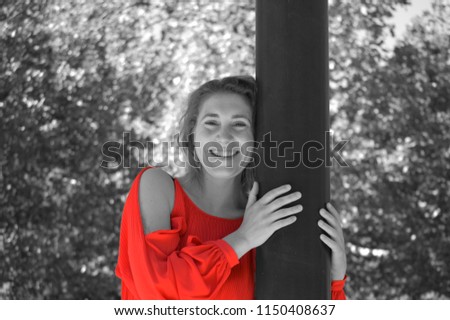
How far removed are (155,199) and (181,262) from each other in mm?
329

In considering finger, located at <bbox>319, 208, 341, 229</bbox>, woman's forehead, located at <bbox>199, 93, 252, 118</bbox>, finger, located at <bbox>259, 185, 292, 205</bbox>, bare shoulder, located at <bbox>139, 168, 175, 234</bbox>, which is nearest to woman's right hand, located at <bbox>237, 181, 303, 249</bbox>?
finger, located at <bbox>259, 185, 292, 205</bbox>

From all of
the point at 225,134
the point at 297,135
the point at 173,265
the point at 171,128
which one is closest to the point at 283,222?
the point at 297,135

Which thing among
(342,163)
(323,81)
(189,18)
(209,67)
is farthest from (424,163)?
(323,81)

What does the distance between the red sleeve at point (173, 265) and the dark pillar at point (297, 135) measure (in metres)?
0.15

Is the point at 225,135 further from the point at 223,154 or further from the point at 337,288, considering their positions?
the point at 337,288

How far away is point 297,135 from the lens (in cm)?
214

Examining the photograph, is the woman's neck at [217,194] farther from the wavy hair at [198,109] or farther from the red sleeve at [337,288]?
the red sleeve at [337,288]

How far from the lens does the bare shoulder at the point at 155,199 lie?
7.77 feet

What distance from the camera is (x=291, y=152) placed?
2.13 metres

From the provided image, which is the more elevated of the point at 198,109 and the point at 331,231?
the point at 198,109

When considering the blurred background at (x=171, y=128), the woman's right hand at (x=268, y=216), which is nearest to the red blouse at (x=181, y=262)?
the woman's right hand at (x=268, y=216)

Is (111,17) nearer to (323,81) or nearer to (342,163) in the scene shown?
(342,163)

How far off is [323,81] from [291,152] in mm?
300

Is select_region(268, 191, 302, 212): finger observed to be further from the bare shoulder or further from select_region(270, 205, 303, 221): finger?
the bare shoulder
